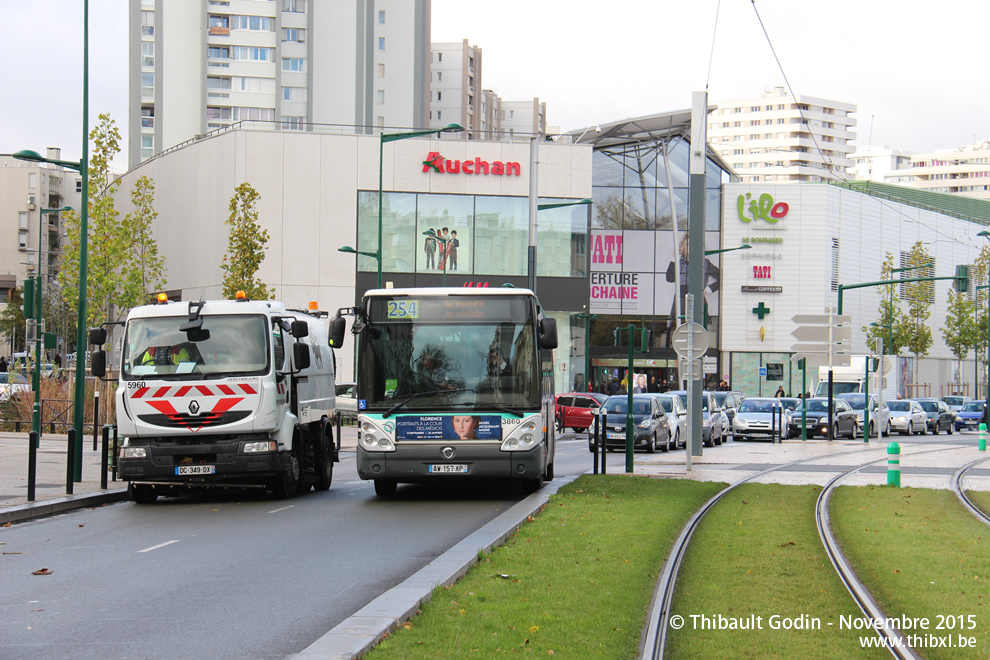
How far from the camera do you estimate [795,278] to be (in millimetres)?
69812

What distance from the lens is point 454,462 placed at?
15.9 m

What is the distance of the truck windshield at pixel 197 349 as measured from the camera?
627 inches

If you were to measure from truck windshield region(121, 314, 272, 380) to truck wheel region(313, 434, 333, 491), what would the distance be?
10.2ft

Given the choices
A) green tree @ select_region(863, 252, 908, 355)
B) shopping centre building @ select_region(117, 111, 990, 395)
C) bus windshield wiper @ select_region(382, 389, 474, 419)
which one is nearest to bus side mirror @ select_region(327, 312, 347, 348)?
bus windshield wiper @ select_region(382, 389, 474, 419)

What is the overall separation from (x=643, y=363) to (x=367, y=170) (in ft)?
71.4

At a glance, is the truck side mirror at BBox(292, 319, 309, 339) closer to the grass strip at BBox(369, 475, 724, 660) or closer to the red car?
the grass strip at BBox(369, 475, 724, 660)

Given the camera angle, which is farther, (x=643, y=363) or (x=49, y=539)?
(x=643, y=363)

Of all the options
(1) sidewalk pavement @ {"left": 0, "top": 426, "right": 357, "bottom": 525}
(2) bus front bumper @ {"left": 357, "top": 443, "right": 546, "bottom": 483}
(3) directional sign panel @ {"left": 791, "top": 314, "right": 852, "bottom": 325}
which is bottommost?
(1) sidewalk pavement @ {"left": 0, "top": 426, "right": 357, "bottom": 525}

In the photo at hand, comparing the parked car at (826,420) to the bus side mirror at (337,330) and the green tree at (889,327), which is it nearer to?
the green tree at (889,327)

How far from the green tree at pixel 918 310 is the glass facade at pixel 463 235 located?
79.0ft

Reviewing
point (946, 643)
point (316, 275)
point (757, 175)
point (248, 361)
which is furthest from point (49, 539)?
point (757, 175)

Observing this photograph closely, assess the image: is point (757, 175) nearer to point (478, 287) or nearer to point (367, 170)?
point (367, 170)

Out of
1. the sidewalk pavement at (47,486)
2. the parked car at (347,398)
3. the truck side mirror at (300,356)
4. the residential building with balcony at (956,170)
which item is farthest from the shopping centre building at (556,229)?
the residential building with balcony at (956,170)

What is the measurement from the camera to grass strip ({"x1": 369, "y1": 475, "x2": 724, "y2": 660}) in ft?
22.4
